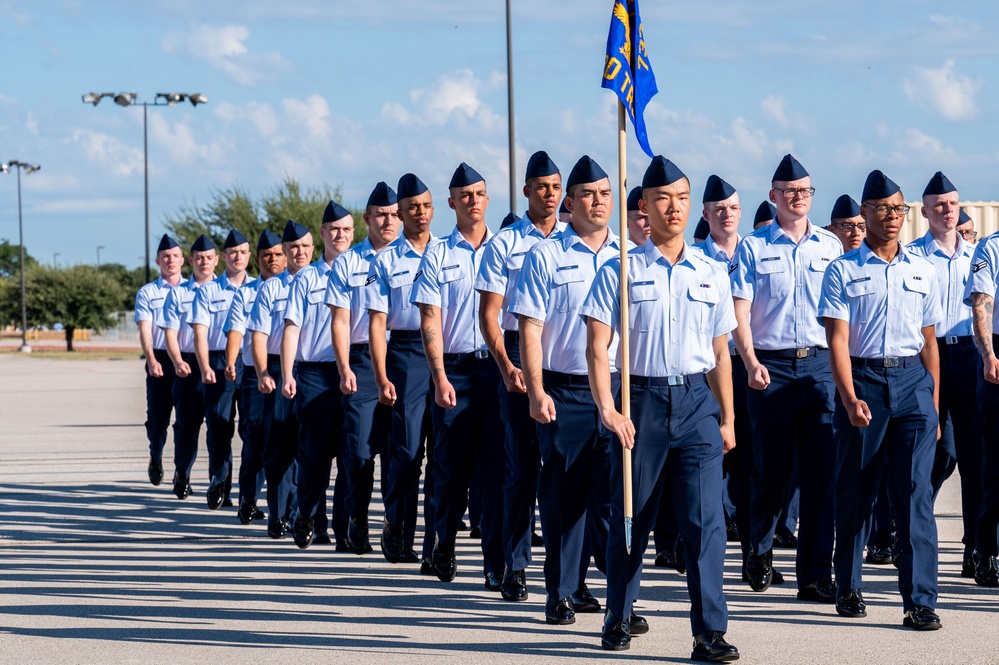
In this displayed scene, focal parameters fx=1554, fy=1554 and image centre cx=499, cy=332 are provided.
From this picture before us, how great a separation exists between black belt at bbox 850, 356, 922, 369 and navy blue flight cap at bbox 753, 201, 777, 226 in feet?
10.3

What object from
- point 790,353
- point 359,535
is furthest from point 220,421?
point 790,353

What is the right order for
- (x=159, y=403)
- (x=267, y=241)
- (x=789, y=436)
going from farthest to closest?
(x=159, y=403) < (x=267, y=241) < (x=789, y=436)

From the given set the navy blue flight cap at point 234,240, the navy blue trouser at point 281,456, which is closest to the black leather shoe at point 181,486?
the navy blue flight cap at point 234,240

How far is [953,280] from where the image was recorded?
30.3ft

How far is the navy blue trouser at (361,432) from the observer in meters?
10.0

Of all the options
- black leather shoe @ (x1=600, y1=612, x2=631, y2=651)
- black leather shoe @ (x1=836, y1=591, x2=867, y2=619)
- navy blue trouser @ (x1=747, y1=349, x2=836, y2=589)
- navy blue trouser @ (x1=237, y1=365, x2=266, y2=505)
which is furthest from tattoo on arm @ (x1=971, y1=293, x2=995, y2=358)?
navy blue trouser @ (x1=237, y1=365, x2=266, y2=505)

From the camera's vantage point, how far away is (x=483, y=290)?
8219 mm

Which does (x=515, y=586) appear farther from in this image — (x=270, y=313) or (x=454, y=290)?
(x=270, y=313)

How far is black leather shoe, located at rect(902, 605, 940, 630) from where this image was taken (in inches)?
281

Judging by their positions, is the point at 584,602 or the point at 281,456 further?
the point at 281,456

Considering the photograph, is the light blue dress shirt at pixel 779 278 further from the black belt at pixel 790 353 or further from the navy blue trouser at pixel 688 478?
the navy blue trouser at pixel 688 478

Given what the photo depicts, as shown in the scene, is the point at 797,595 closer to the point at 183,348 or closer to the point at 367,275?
the point at 367,275

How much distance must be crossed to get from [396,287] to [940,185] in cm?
329

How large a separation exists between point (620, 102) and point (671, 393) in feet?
4.79
